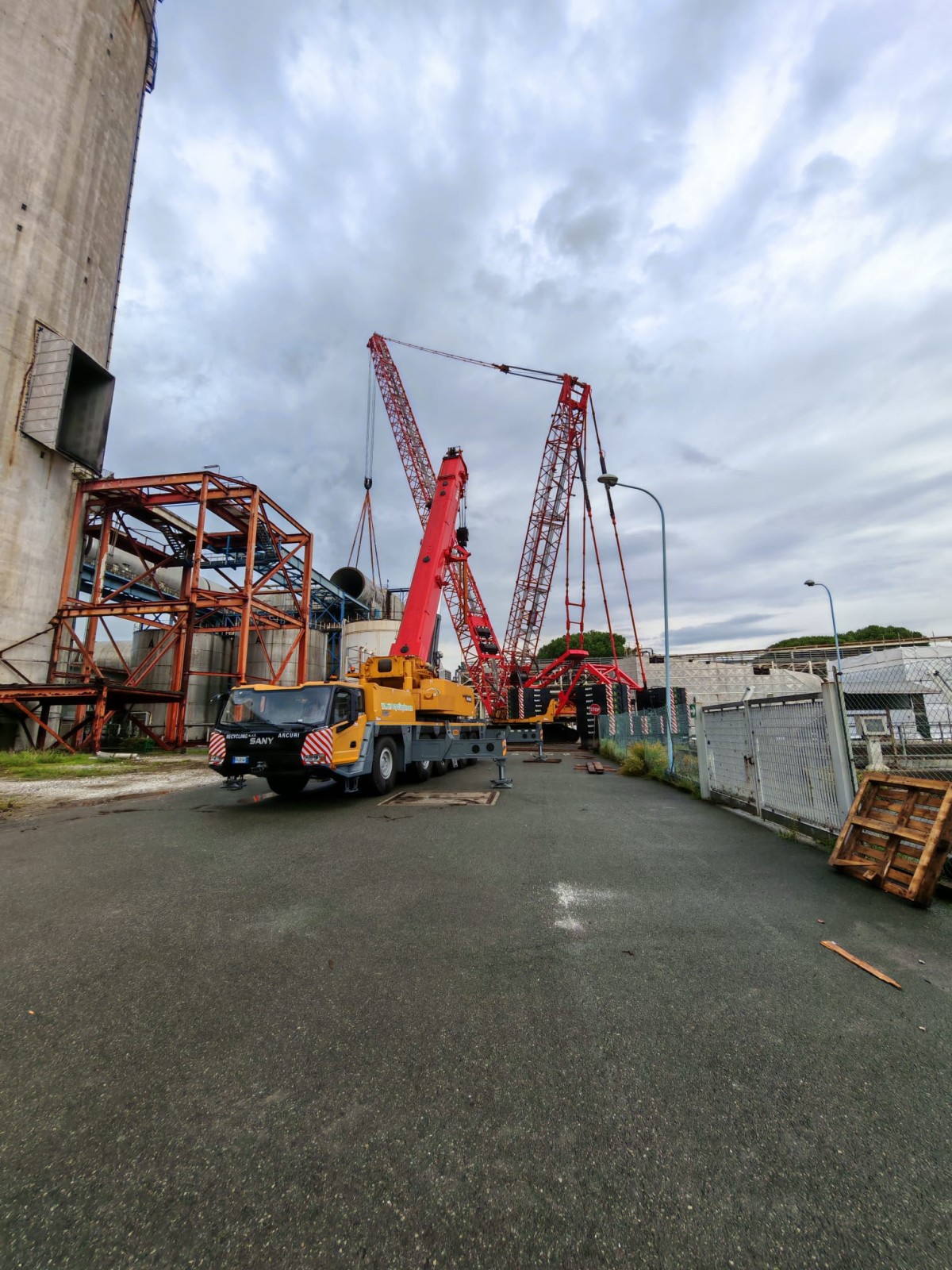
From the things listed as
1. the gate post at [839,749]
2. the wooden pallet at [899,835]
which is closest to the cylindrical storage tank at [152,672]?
the gate post at [839,749]

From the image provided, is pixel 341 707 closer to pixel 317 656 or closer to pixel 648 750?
pixel 648 750

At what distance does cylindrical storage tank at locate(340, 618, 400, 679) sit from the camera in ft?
104

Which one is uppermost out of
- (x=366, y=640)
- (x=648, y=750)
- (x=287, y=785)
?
(x=366, y=640)

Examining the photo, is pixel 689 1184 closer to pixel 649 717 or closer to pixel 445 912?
pixel 445 912

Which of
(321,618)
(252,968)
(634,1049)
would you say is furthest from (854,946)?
(321,618)

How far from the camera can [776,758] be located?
7.26 metres

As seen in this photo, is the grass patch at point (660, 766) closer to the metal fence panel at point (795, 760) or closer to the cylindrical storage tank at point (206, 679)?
the metal fence panel at point (795, 760)

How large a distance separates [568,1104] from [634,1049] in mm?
501

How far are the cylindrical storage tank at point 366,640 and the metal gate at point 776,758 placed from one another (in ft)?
79.7

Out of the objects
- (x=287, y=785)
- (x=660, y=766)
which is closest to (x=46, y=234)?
(x=287, y=785)

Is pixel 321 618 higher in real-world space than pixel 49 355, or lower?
lower

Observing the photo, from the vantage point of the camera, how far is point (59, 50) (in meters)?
20.0

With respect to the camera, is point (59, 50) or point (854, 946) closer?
point (854, 946)

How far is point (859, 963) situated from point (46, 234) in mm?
29803
